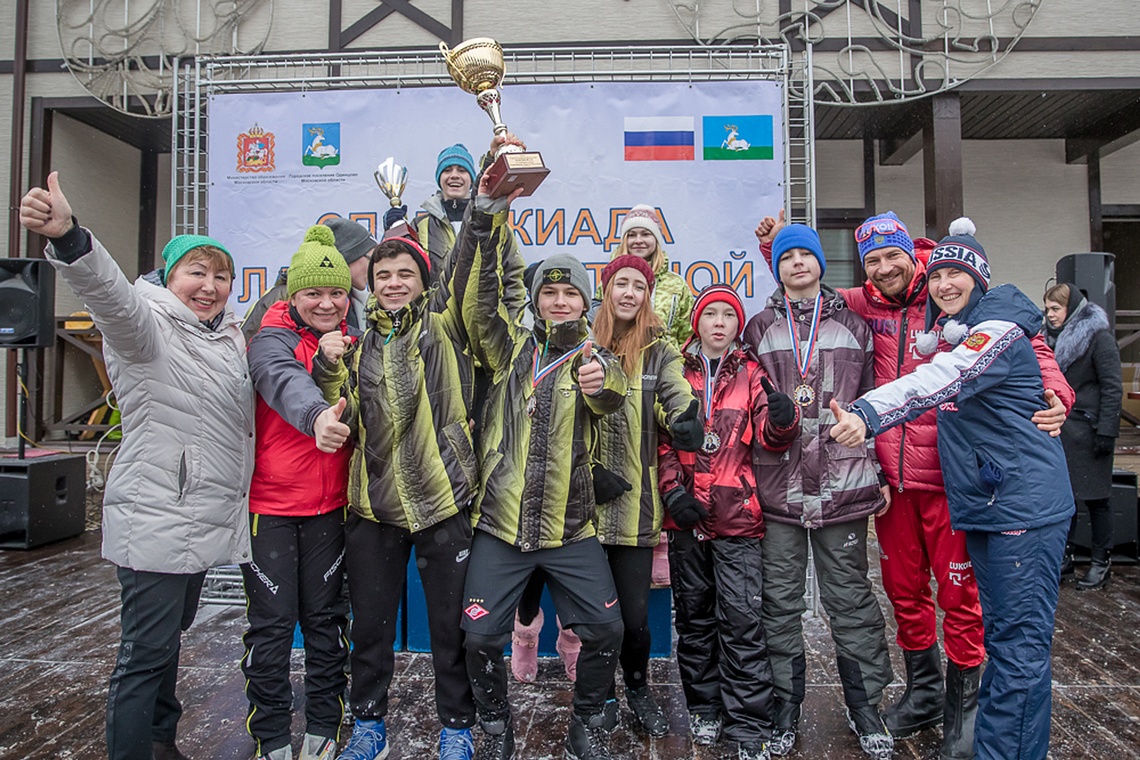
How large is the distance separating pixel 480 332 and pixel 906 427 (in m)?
1.68

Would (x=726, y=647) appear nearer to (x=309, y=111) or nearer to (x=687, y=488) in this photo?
(x=687, y=488)

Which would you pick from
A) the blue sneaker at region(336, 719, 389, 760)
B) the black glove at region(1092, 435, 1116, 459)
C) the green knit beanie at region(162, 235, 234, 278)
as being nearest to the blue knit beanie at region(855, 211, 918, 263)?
the green knit beanie at region(162, 235, 234, 278)

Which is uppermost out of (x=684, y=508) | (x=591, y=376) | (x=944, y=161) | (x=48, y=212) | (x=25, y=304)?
(x=944, y=161)

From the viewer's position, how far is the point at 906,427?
2.85 m

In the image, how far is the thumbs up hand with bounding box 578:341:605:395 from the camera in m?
2.42

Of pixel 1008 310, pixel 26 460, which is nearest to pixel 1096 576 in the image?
pixel 1008 310

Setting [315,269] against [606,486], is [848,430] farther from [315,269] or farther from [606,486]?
[315,269]

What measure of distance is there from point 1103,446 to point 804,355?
3382 millimetres

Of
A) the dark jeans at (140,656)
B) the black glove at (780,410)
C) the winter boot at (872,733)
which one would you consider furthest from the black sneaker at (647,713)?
the dark jeans at (140,656)

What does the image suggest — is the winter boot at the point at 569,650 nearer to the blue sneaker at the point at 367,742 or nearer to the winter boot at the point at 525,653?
the winter boot at the point at 525,653

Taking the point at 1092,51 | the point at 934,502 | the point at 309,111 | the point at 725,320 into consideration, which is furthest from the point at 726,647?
the point at 1092,51

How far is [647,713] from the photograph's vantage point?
2.94 metres

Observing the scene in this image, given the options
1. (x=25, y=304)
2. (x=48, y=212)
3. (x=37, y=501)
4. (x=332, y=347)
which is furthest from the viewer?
(x=37, y=501)

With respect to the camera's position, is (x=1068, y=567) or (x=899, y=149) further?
(x=899, y=149)
